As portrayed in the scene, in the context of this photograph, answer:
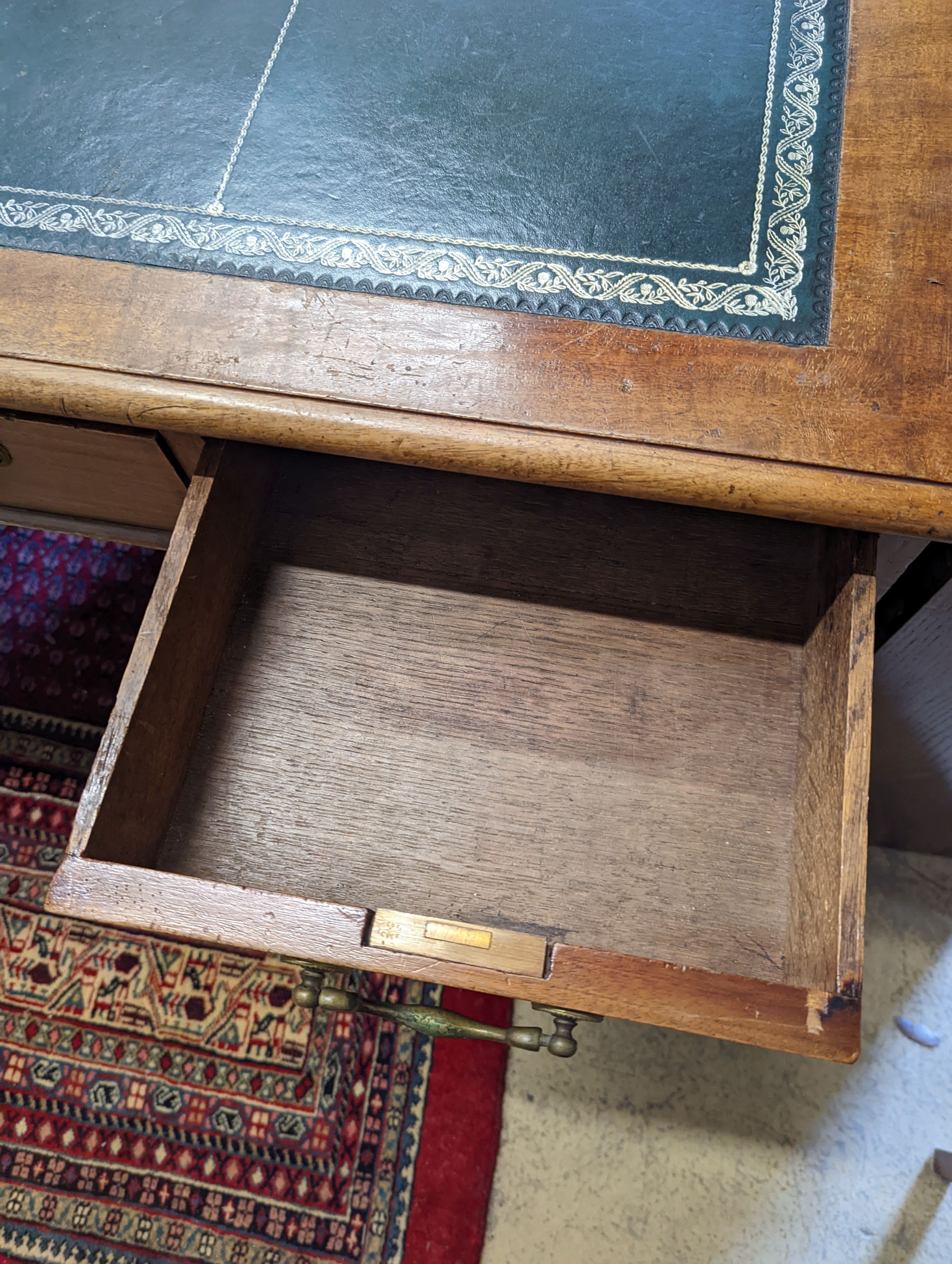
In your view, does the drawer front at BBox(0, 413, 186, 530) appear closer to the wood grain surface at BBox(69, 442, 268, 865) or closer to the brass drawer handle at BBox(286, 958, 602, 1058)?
the wood grain surface at BBox(69, 442, 268, 865)

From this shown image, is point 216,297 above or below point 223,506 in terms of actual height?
above

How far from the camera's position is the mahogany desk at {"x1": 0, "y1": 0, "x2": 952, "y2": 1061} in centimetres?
59

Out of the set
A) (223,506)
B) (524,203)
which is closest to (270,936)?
(223,506)

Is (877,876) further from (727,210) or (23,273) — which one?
(23,273)

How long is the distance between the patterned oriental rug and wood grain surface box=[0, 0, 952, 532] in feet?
2.40

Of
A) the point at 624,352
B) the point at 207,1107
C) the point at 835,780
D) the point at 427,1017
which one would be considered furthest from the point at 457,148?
the point at 207,1107

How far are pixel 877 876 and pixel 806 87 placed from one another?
0.96 m

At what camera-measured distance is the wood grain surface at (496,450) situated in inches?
24.1

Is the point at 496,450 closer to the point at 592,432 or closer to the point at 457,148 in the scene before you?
the point at 592,432

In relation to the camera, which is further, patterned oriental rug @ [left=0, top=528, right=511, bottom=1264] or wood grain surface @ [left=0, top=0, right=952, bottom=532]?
patterned oriental rug @ [left=0, top=528, right=511, bottom=1264]

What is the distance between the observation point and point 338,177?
0.72 meters

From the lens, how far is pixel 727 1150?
1073mm

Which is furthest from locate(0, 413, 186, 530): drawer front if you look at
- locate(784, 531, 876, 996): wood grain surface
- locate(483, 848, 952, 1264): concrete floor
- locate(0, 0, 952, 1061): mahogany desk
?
locate(483, 848, 952, 1264): concrete floor

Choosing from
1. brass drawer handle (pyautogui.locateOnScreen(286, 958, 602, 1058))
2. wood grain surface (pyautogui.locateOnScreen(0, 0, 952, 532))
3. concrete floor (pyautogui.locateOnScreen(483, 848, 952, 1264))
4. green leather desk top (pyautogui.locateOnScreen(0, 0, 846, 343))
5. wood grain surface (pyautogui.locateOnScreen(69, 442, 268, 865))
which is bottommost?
concrete floor (pyautogui.locateOnScreen(483, 848, 952, 1264))
